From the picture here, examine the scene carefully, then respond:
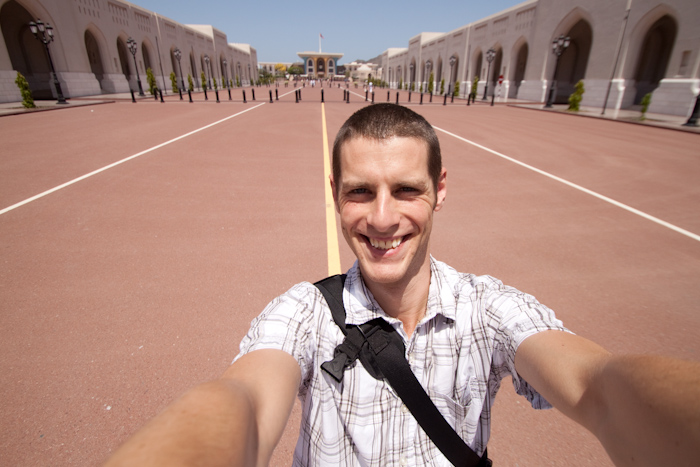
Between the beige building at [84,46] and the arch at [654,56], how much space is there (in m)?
42.0

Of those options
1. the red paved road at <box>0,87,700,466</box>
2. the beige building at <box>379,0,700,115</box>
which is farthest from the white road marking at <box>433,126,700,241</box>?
the beige building at <box>379,0,700,115</box>

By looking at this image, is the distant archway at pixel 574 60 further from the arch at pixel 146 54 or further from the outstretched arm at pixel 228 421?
the arch at pixel 146 54

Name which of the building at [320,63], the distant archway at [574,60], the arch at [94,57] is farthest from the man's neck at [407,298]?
the building at [320,63]

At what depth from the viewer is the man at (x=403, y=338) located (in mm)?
1153

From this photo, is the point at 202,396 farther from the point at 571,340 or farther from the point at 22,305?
the point at 22,305

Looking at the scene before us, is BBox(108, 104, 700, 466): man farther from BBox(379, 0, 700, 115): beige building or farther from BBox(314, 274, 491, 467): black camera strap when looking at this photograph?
BBox(379, 0, 700, 115): beige building

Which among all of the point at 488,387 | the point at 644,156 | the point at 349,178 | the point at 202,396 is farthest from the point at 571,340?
the point at 644,156

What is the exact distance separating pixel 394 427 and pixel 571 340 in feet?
2.36

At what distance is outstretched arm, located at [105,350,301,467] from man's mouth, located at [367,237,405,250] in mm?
554

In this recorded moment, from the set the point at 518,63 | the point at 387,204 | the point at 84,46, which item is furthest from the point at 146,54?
the point at 387,204

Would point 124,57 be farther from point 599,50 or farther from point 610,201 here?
point 610,201

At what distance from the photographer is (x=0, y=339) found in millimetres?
2816

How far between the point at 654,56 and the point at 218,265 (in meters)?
36.3

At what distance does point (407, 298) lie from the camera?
1.48m
